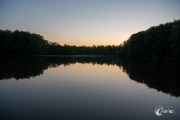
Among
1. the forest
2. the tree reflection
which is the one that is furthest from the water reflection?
the forest

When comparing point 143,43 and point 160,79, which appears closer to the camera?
point 160,79

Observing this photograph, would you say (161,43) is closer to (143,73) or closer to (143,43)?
(143,43)

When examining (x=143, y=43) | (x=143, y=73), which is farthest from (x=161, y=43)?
(x=143, y=73)

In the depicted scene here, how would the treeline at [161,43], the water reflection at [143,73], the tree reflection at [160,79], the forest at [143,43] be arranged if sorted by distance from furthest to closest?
1. the forest at [143,43]
2. the treeline at [161,43]
3. the water reflection at [143,73]
4. the tree reflection at [160,79]

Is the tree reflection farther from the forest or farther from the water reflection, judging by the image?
the forest

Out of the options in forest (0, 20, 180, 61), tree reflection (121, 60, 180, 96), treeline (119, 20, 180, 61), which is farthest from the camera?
forest (0, 20, 180, 61)

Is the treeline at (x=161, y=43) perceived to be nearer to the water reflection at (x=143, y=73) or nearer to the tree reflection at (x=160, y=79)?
the water reflection at (x=143, y=73)

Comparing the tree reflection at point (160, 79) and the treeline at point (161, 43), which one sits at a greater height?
the treeline at point (161, 43)

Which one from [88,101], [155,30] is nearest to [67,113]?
[88,101]

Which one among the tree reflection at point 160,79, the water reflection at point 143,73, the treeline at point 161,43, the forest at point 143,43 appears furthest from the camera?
the forest at point 143,43

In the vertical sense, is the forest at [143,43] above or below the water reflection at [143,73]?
above

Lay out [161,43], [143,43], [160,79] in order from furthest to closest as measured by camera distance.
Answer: [143,43] → [161,43] → [160,79]

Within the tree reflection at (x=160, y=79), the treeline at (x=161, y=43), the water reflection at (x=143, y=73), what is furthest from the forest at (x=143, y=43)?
the tree reflection at (x=160, y=79)

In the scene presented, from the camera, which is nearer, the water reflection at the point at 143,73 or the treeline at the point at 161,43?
the water reflection at the point at 143,73
